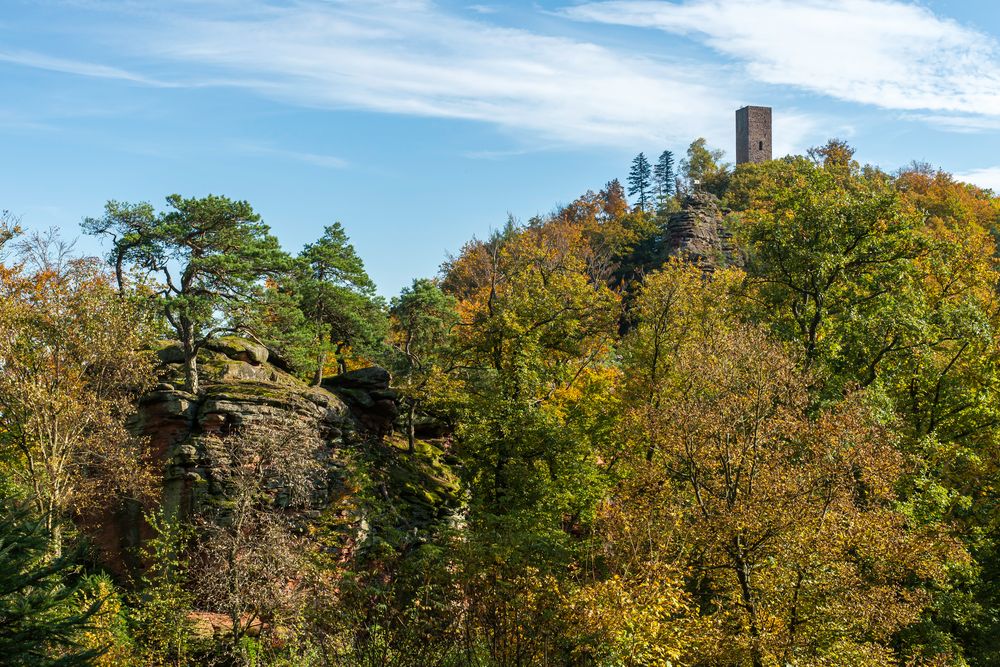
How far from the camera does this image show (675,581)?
1439 cm

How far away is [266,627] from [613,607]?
12.4 metres

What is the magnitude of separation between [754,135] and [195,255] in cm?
8354

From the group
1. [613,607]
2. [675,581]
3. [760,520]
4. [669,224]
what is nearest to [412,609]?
[613,607]

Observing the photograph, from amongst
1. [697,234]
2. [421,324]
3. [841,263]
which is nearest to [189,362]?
[421,324]

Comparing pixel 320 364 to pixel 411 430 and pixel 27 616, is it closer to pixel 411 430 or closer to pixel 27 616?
pixel 411 430

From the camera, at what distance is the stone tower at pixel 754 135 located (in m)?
95.9

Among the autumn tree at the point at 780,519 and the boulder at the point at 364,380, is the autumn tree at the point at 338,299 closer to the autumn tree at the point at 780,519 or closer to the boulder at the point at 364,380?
the boulder at the point at 364,380

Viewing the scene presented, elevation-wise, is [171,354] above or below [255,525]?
above

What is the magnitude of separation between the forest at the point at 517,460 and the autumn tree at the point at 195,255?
0.36 ft

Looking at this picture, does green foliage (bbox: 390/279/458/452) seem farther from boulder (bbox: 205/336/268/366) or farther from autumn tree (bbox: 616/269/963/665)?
autumn tree (bbox: 616/269/963/665)

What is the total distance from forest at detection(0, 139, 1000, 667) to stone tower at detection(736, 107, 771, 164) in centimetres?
7132

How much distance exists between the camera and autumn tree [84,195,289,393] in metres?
26.3

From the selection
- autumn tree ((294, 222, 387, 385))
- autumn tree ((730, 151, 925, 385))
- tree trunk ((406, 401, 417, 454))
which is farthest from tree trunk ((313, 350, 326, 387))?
autumn tree ((730, 151, 925, 385))

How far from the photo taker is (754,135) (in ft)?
316
